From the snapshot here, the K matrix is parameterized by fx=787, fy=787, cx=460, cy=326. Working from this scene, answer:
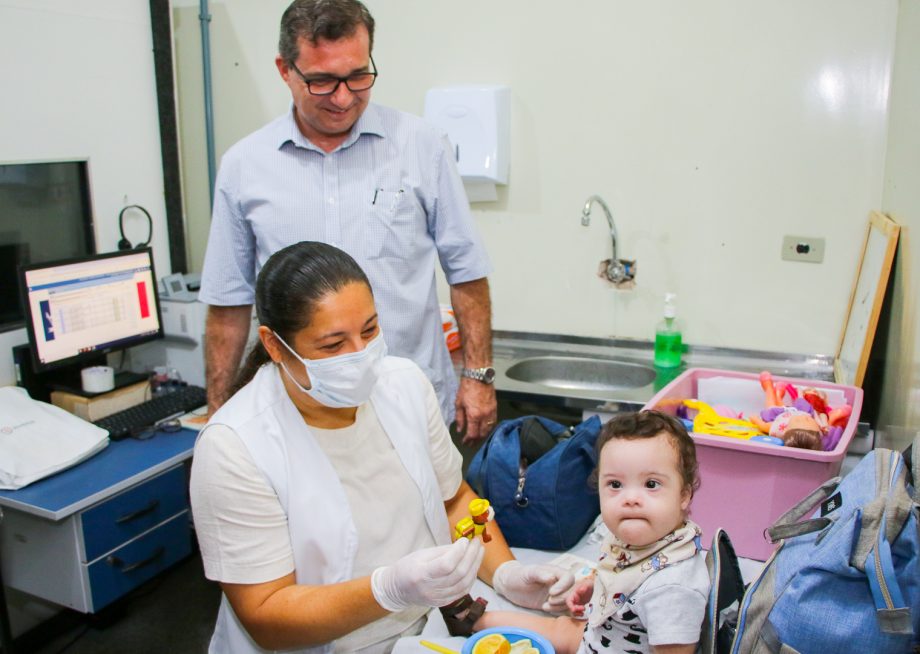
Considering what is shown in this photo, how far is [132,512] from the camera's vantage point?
2.41m

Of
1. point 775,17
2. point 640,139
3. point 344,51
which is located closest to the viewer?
point 344,51

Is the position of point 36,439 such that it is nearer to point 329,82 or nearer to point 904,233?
point 329,82

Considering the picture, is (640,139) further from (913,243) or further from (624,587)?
(624,587)

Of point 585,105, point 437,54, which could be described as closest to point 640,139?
point 585,105

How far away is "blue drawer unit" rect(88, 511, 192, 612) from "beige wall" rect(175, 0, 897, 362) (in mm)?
1365

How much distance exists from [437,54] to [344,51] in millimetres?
1142

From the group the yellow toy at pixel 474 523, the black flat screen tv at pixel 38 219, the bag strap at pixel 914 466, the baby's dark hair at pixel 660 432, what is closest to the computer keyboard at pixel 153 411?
the black flat screen tv at pixel 38 219

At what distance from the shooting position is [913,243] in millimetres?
1852

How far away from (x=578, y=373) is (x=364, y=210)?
46.4 inches

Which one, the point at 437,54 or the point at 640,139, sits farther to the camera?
the point at 437,54

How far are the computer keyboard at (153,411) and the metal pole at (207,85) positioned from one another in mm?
952

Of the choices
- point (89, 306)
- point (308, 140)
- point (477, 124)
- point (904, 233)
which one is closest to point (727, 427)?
point (904, 233)

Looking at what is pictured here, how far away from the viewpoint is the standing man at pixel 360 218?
195cm

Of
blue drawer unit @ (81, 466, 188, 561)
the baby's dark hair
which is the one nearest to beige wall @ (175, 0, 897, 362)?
blue drawer unit @ (81, 466, 188, 561)
